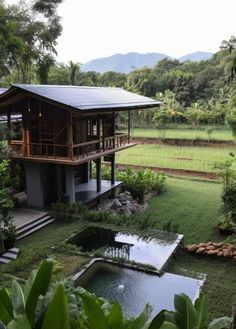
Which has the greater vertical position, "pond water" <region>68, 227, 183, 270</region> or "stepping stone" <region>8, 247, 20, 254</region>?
"stepping stone" <region>8, 247, 20, 254</region>

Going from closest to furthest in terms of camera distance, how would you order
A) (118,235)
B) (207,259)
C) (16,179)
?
(207,259), (118,235), (16,179)

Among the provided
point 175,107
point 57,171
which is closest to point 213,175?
point 57,171

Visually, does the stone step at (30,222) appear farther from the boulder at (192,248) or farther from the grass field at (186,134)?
the grass field at (186,134)

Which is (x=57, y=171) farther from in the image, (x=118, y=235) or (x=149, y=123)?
(x=149, y=123)

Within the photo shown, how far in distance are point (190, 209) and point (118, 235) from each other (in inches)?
195

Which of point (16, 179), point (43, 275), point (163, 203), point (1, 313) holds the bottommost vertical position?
point (163, 203)

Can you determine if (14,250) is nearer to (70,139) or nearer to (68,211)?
(68,211)

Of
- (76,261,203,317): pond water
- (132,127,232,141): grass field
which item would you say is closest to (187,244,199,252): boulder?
(76,261,203,317): pond water

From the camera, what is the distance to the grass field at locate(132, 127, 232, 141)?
32719mm

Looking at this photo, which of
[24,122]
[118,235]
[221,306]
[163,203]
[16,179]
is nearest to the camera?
[221,306]

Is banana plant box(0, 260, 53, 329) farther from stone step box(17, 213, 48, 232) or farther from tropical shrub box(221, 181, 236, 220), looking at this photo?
tropical shrub box(221, 181, 236, 220)

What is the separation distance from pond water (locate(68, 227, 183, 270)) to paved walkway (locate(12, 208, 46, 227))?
2153 millimetres

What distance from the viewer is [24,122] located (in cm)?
1403

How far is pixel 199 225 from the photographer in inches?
528
